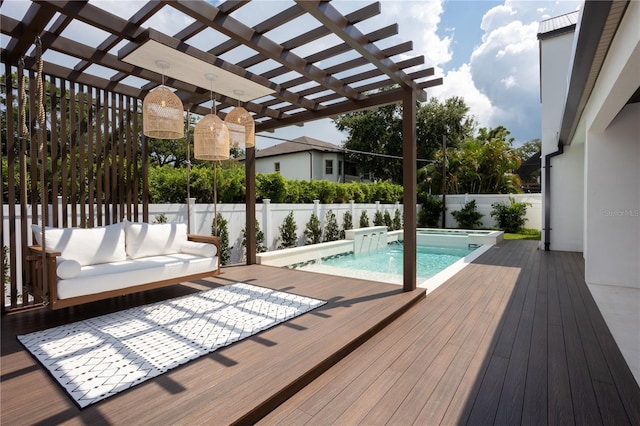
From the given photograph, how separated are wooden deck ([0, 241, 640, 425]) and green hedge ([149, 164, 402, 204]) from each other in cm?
351

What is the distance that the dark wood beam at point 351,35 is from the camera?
271cm

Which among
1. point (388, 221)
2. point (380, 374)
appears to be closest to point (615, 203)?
point (380, 374)

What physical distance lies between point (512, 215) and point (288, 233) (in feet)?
33.6

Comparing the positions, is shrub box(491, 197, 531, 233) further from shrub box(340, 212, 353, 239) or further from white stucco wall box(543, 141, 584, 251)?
shrub box(340, 212, 353, 239)

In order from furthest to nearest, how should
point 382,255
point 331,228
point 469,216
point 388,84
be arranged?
point 469,216
point 331,228
point 382,255
point 388,84

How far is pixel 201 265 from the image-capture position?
14.0 feet

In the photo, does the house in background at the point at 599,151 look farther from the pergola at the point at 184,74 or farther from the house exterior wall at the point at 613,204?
the pergola at the point at 184,74

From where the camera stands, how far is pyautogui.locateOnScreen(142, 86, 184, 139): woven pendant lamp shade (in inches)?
139

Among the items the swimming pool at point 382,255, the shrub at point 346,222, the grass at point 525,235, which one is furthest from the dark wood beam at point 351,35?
the grass at point 525,235

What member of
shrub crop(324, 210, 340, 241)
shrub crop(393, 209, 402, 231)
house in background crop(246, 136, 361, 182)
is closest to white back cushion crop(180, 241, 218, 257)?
shrub crop(324, 210, 340, 241)

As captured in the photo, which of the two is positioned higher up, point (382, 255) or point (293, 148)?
point (293, 148)

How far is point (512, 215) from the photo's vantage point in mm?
13703

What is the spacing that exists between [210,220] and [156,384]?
17.0 feet

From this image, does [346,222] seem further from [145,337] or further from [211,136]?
[145,337]
